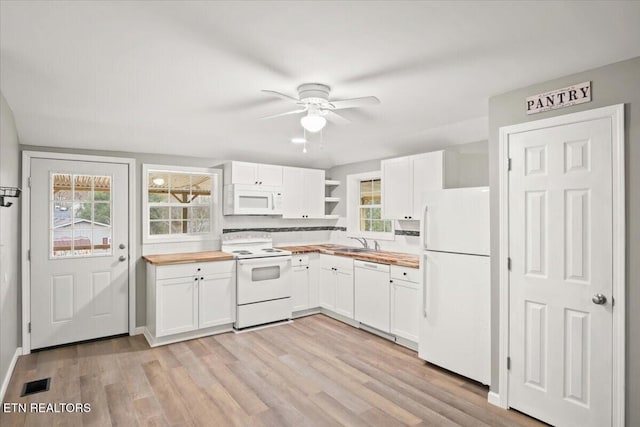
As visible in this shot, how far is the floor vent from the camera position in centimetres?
296

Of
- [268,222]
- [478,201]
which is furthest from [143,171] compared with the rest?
[478,201]

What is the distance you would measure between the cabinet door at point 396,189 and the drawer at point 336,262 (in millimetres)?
754

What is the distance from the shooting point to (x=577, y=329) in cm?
241

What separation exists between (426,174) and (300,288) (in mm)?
2268

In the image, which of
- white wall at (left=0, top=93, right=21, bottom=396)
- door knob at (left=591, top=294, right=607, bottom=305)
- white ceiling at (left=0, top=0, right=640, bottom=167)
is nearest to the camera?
white ceiling at (left=0, top=0, right=640, bottom=167)

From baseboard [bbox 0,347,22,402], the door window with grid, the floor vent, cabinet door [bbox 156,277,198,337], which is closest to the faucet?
cabinet door [bbox 156,277,198,337]

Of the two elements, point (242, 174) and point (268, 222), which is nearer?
point (242, 174)

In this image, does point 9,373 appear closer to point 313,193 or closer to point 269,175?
point 269,175

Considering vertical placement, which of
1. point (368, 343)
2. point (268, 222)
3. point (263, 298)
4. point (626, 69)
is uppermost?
point (626, 69)

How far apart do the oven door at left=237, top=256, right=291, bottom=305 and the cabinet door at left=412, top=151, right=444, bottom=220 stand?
181 centimetres

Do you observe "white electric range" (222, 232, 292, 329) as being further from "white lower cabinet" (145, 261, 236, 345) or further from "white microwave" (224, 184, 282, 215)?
"white microwave" (224, 184, 282, 215)

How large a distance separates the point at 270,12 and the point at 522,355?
281 cm

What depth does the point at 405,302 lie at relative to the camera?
3.89 m

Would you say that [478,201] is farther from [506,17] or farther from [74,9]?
[74,9]
